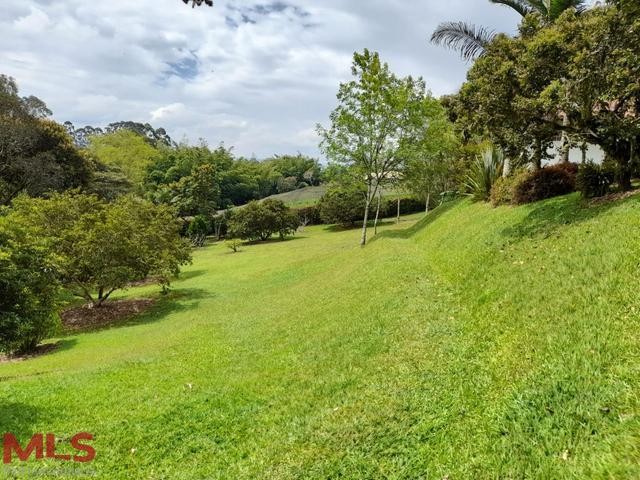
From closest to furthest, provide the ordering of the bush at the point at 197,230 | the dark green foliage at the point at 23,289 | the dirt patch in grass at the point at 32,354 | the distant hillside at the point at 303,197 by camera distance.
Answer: the dark green foliage at the point at 23,289, the dirt patch in grass at the point at 32,354, the bush at the point at 197,230, the distant hillside at the point at 303,197

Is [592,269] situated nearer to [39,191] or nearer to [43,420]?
[43,420]

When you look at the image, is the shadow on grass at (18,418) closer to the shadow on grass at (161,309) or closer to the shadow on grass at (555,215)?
the shadow on grass at (555,215)

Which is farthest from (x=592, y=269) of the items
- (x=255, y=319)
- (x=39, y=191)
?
(x=39, y=191)

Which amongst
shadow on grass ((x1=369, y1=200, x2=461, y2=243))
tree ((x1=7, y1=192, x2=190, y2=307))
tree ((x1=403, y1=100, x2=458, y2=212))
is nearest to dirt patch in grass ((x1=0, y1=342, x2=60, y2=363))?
tree ((x1=7, y1=192, x2=190, y2=307))

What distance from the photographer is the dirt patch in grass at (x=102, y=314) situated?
16156mm

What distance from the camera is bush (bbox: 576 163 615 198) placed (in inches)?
356

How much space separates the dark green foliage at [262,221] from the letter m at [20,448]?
32.8 metres

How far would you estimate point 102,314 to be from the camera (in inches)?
680

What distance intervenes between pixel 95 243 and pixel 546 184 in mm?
16666

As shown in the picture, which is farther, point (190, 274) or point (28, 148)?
point (28, 148)

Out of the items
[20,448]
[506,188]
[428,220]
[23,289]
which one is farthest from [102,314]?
[506,188]

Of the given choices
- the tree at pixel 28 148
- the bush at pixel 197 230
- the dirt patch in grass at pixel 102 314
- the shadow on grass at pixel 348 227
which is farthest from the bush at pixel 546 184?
the bush at pixel 197 230

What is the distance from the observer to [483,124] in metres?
9.04

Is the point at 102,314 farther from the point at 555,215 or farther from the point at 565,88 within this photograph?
the point at 565,88
